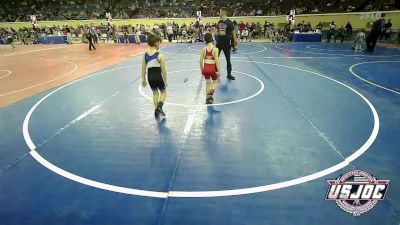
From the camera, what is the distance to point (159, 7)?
34312 millimetres

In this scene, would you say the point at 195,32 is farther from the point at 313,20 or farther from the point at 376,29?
the point at 376,29

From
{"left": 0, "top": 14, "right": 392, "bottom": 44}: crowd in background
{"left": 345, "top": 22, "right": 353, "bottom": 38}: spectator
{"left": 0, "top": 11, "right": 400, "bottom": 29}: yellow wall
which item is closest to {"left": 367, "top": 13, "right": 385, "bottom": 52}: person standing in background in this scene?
{"left": 0, "top": 14, "right": 392, "bottom": 44}: crowd in background

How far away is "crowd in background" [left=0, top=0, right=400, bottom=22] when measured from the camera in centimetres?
2745

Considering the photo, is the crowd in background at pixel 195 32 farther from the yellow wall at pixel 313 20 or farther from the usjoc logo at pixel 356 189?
the usjoc logo at pixel 356 189

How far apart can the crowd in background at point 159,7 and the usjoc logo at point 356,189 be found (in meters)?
27.2

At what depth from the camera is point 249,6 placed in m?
32.0

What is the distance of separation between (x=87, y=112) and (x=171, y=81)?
12.4ft

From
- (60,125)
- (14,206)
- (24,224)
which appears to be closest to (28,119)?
(60,125)

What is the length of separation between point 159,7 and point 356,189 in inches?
1371

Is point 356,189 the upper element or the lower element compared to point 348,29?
lower

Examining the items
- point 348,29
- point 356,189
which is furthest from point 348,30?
point 356,189

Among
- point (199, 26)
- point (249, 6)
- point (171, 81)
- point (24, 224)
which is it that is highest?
point (249, 6)

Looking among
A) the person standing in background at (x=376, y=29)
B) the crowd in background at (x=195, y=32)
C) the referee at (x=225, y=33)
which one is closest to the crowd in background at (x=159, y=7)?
the crowd in background at (x=195, y=32)

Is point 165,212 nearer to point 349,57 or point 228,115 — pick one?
point 228,115
